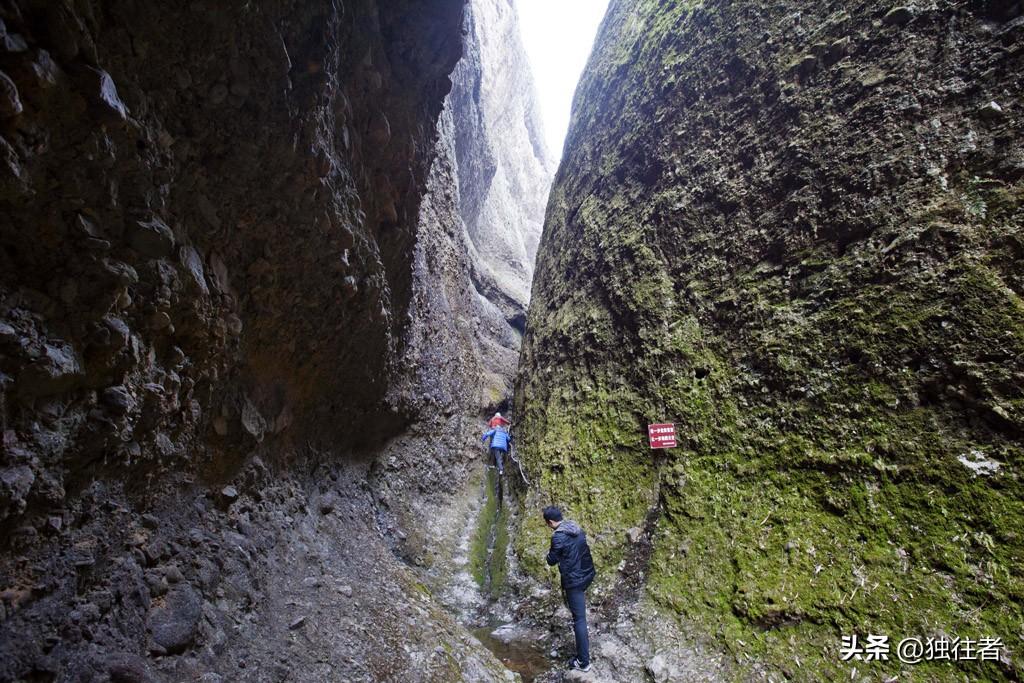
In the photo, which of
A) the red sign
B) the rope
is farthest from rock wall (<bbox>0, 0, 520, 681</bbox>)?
the red sign

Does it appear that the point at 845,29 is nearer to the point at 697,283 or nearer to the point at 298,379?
the point at 697,283

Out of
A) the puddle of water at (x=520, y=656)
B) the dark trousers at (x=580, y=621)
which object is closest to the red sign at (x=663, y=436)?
the dark trousers at (x=580, y=621)

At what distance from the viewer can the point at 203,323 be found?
3.92m

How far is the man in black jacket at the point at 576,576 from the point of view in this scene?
554 cm

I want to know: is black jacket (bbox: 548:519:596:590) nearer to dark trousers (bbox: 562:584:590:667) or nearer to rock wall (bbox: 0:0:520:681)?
A: dark trousers (bbox: 562:584:590:667)

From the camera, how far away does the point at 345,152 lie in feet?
16.4

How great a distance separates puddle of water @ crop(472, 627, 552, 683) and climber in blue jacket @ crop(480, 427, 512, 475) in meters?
4.84

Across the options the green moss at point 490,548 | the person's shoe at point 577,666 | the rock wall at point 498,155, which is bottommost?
the person's shoe at point 577,666

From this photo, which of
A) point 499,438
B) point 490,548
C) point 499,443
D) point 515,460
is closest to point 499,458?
point 499,443

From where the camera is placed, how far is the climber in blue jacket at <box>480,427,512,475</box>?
11.3m

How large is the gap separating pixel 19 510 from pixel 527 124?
145 ft

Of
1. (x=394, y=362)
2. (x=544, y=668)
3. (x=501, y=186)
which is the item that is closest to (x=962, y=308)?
(x=544, y=668)

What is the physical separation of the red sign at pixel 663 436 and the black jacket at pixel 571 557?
234 centimetres

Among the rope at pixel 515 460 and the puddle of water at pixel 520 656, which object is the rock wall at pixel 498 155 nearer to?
the rope at pixel 515 460
